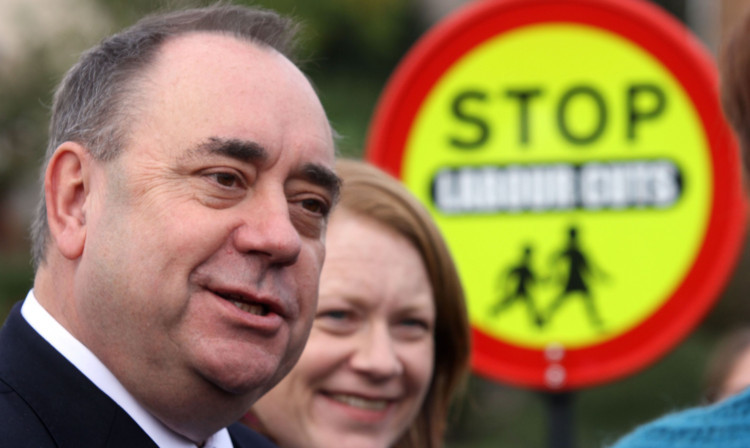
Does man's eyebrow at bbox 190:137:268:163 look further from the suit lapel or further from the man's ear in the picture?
the suit lapel

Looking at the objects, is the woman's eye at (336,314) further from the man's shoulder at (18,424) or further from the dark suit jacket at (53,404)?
the man's shoulder at (18,424)

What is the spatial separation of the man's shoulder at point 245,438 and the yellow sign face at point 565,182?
132 cm

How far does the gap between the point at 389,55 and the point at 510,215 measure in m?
7.36

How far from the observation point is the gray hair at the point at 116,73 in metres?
1.93

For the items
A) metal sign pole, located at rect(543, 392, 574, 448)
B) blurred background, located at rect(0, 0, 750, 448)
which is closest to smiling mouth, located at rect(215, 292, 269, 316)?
metal sign pole, located at rect(543, 392, 574, 448)

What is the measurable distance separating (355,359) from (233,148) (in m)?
1.16

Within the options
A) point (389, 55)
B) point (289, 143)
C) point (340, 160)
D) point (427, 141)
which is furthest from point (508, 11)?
point (389, 55)

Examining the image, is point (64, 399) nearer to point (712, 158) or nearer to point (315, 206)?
point (315, 206)

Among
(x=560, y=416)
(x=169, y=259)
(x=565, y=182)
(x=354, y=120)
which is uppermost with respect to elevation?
(x=354, y=120)

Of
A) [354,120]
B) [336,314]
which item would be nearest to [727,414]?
[336,314]

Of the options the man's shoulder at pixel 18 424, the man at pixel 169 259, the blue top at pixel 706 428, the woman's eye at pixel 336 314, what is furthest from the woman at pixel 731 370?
the man's shoulder at pixel 18 424

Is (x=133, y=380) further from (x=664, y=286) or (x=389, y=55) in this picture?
(x=389, y=55)

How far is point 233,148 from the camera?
1.86m

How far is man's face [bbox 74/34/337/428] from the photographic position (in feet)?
5.97
